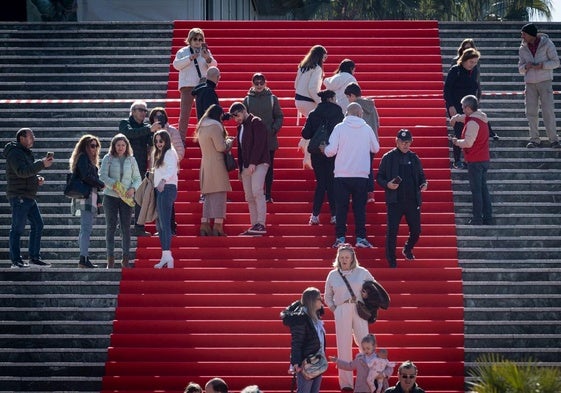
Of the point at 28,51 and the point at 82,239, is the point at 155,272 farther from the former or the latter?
the point at 28,51

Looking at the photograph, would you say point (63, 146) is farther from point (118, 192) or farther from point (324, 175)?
point (324, 175)

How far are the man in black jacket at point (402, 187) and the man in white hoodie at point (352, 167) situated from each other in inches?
21.8

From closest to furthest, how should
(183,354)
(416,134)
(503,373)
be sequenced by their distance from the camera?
1. (503,373)
2. (183,354)
3. (416,134)

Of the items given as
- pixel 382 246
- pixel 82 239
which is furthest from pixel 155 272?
pixel 382 246

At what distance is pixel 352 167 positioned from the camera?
20922 mm

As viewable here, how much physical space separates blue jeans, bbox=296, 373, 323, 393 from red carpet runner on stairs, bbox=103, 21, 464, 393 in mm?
1216

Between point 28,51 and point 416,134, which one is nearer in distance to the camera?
point 416,134

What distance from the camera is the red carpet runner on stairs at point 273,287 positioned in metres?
19.2

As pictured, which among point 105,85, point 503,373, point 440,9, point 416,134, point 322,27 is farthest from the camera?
point 440,9

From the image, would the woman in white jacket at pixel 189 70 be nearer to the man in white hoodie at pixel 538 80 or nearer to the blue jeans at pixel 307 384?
the man in white hoodie at pixel 538 80

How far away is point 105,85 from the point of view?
26.1 meters

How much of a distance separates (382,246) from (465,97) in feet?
7.55

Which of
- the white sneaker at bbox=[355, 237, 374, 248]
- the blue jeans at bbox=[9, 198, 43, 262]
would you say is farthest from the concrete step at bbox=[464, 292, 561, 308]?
the blue jeans at bbox=[9, 198, 43, 262]

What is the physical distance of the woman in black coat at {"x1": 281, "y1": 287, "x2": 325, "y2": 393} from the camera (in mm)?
17344
